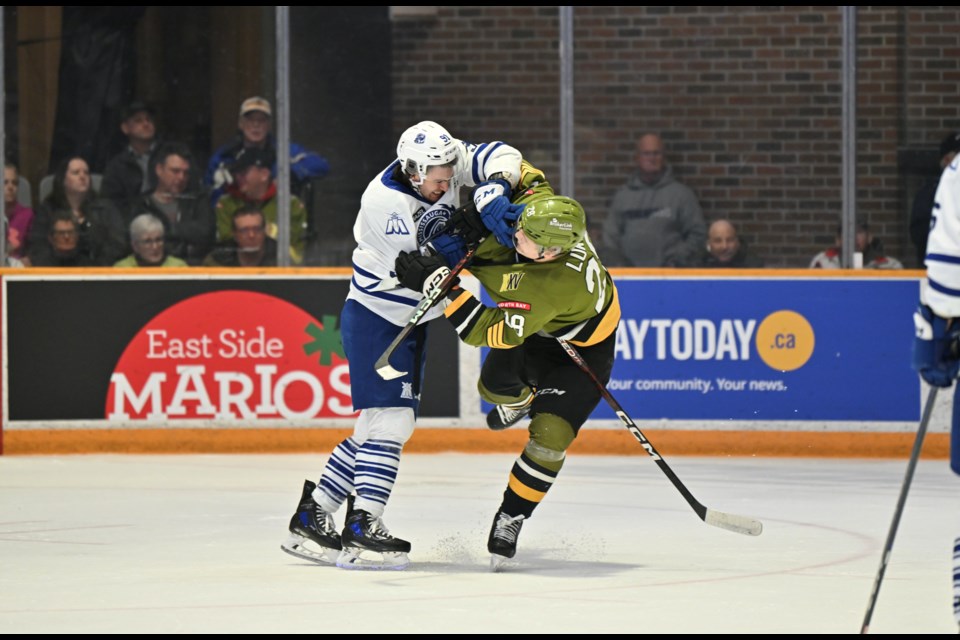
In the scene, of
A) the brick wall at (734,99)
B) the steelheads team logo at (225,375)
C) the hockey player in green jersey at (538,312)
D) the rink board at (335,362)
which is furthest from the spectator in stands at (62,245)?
Answer: the hockey player in green jersey at (538,312)

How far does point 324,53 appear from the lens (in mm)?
8539

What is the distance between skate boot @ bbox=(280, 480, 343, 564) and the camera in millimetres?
5172

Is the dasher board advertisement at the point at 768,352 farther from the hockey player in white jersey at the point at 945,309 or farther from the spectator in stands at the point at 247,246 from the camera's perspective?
the hockey player in white jersey at the point at 945,309

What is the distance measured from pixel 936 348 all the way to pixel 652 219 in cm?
461

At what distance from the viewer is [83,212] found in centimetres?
844

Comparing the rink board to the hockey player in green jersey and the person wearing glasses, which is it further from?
the hockey player in green jersey

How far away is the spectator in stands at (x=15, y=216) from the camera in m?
8.38

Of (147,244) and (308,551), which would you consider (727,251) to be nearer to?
(147,244)

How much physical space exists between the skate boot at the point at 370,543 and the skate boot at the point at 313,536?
11 centimetres

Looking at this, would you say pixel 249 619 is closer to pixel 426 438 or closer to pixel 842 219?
pixel 426 438

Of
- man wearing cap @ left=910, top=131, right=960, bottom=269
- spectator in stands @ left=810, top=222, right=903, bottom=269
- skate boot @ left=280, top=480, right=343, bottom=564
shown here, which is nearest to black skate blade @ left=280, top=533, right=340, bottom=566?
skate boot @ left=280, top=480, right=343, bottom=564

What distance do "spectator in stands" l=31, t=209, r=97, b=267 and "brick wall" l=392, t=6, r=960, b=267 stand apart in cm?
178

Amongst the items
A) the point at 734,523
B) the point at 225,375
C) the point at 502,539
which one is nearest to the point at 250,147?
the point at 225,375

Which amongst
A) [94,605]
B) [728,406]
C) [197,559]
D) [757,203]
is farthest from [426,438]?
[94,605]
